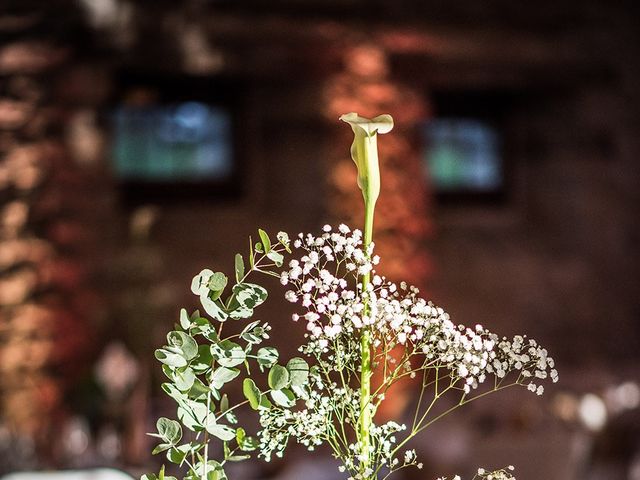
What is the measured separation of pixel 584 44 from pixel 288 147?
2.16 metres

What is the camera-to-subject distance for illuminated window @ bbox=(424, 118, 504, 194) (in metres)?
5.38

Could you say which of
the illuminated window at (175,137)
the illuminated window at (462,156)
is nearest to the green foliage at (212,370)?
the illuminated window at (175,137)

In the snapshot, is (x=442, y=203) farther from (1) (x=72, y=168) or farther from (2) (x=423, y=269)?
(1) (x=72, y=168)

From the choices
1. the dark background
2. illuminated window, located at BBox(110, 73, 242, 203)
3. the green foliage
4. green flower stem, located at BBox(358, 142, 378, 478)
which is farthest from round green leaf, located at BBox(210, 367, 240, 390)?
illuminated window, located at BBox(110, 73, 242, 203)

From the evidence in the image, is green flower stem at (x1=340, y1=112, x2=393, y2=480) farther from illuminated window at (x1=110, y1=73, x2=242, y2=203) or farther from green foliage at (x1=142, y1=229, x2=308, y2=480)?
illuminated window at (x1=110, y1=73, x2=242, y2=203)

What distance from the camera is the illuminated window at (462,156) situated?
5375mm

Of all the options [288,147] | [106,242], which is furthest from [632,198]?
[106,242]

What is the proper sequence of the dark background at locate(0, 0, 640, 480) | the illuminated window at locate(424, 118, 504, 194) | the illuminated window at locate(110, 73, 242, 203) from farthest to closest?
the illuminated window at locate(424, 118, 504, 194) < the illuminated window at locate(110, 73, 242, 203) < the dark background at locate(0, 0, 640, 480)

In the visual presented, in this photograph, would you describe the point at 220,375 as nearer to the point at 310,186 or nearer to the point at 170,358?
the point at 170,358

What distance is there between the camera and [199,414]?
2.58 ft

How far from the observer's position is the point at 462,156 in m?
5.46

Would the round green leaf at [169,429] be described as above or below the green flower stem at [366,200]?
below

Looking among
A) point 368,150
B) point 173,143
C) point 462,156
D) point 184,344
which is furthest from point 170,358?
point 462,156

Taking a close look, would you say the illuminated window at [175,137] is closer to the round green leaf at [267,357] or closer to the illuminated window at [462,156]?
the illuminated window at [462,156]
